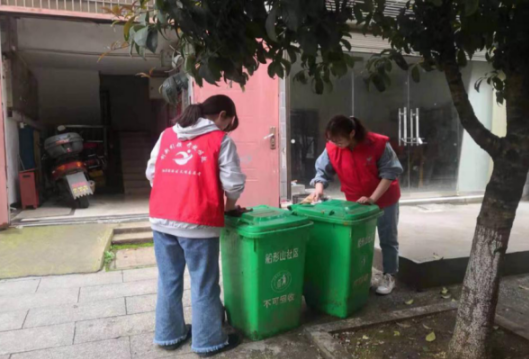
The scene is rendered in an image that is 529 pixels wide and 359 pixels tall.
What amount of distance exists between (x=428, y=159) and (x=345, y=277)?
20.7ft

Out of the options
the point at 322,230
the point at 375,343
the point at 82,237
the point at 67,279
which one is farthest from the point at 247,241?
the point at 82,237

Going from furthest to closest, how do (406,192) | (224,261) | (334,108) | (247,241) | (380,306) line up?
(406,192) → (334,108) → (380,306) → (224,261) → (247,241)

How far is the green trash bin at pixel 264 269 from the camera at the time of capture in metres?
2.82

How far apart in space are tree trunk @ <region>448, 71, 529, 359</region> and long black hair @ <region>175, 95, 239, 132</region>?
1.66m

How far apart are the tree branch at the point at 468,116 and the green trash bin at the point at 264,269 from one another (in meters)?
1.21

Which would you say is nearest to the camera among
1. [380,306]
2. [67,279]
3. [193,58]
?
[193,58]

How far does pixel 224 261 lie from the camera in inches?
123

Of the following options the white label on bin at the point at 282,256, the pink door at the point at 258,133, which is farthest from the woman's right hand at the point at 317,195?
the pink door at the point at 258,133

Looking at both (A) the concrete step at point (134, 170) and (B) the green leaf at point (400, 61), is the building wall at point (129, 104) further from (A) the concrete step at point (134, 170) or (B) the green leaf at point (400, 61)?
(B) the green leaf at point (400, 61)

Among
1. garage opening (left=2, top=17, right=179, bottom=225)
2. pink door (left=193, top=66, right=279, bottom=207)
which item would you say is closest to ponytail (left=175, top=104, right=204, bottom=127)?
garage opening (left=2, top=17, right=179, bottom=225)

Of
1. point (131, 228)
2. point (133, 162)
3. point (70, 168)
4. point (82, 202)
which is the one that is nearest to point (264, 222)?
point (131, 228)

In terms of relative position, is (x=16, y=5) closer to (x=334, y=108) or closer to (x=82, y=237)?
(x=82, y=237)

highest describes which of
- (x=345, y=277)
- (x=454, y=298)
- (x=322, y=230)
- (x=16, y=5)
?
(x=16, y=5)

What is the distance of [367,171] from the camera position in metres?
3.58
